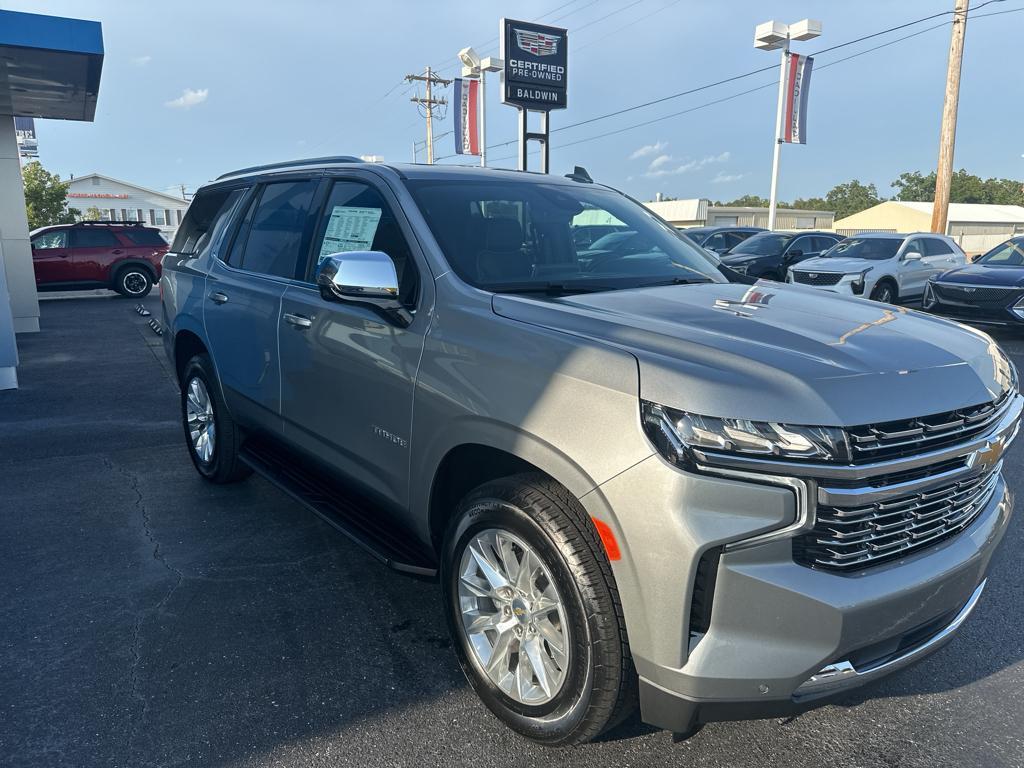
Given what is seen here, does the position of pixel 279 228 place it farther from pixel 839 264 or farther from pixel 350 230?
pixel 839 264

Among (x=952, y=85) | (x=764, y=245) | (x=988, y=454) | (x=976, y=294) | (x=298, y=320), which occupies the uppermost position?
(x=952, y=85)

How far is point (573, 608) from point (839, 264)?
561 inches

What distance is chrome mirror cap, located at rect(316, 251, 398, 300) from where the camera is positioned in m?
2.85

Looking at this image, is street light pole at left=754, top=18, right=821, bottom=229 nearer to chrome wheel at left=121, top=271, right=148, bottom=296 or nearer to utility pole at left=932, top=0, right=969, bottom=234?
utility pole at left=932, top=0, right=969, bottom=234

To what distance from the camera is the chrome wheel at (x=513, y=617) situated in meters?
2.39

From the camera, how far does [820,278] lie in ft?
48.0

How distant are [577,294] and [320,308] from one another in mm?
1235

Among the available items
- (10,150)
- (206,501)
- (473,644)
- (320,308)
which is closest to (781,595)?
(473,644)

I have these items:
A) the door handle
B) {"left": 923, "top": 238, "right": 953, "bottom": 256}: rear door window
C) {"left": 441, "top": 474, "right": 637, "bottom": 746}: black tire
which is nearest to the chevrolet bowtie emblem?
{"left": 441, "top": 474, "right": 637, "bottom": 746}: black tire

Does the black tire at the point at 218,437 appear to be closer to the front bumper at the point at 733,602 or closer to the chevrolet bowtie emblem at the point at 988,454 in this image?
the front bumper at the point at 733,602

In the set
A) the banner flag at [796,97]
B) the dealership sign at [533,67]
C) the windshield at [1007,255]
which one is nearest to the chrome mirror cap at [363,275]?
the windshield at [1007,255]

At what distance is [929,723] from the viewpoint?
2676 mm

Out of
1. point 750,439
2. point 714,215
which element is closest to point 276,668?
point 750,439

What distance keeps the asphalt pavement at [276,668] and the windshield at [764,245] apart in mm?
14958
